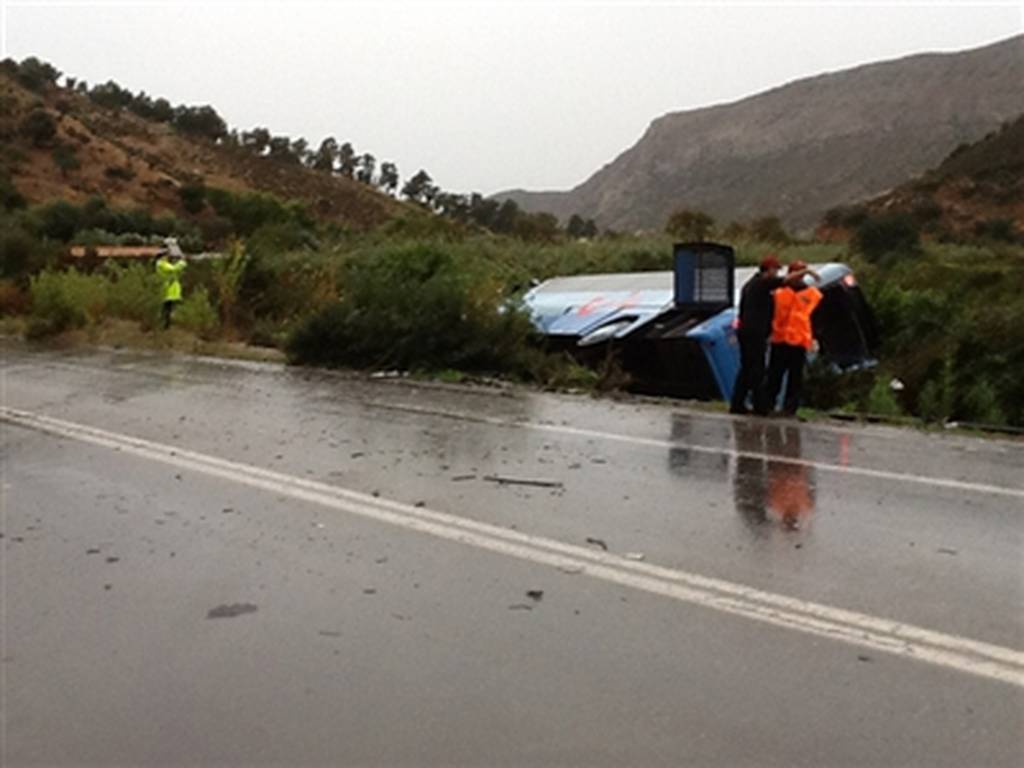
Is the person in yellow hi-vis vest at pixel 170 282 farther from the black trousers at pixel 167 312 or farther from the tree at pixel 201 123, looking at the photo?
the tree at pixel 201 123

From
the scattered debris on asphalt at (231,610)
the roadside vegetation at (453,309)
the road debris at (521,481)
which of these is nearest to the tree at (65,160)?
the roadside vegetation at (453,309)

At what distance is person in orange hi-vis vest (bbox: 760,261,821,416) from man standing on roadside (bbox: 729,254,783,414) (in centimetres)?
11

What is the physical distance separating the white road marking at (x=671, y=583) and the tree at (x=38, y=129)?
5999 centimetres

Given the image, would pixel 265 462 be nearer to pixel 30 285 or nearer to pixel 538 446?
pixel 538 446

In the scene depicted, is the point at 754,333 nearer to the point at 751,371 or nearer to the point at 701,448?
the point at 751,371

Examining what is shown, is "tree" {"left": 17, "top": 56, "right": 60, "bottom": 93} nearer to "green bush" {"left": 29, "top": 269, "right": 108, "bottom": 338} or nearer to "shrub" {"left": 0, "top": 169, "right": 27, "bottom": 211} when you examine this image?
"shrub" {"left": 0, "top": 169, "right": 27, "bottom": 211}

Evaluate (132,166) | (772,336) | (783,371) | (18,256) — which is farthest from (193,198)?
(783,371)

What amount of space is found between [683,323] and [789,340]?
360 cm

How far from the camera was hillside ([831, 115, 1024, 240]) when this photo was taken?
56719 millimetres

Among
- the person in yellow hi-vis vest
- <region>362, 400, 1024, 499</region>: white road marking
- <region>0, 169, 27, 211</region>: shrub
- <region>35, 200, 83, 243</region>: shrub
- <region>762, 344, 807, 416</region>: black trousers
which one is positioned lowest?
<region>362, 400, 1024, 499</region>: white road marking

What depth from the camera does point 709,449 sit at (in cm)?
877

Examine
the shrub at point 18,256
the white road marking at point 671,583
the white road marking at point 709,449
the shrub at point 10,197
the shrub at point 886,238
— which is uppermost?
the shrub at point 10,197

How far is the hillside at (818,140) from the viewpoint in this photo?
3893 inches

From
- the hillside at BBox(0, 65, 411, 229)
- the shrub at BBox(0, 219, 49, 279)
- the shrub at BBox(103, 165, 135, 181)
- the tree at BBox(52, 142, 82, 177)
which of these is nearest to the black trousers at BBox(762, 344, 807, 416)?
the shrub at BBox(0, 219, 49, 279)
